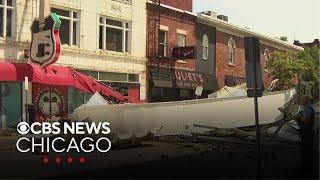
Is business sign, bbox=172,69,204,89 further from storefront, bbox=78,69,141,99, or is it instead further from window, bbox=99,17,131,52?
window, bbox=99,17,131,52

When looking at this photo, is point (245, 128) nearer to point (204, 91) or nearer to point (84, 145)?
point (84, 145)

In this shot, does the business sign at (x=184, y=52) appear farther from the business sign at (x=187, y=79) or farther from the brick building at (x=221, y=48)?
the brick building at (x=221, y=48)

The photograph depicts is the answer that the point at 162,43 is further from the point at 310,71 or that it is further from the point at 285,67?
the point at 310,71

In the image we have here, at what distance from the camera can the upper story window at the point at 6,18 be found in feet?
81.4

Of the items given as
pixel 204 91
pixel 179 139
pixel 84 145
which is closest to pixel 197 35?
pixel 204 91

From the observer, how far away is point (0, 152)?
15.6 m

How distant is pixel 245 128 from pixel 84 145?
726 cm

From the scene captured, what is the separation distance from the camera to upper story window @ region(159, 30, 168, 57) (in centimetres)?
3328

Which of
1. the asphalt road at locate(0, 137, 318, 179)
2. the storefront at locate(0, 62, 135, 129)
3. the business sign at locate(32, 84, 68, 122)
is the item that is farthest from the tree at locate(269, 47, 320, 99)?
the asphalt road at locate(0, 137, 318, 179)

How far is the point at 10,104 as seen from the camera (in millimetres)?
24750

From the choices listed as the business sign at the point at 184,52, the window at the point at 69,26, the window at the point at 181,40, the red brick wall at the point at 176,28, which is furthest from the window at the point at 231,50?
the window at the point at 69,26

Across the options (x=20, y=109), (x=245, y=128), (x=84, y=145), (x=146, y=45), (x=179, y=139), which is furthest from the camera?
(x=146, y=45)

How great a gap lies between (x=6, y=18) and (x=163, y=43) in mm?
10951

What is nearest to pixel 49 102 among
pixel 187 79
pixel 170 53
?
pixel 170 53
